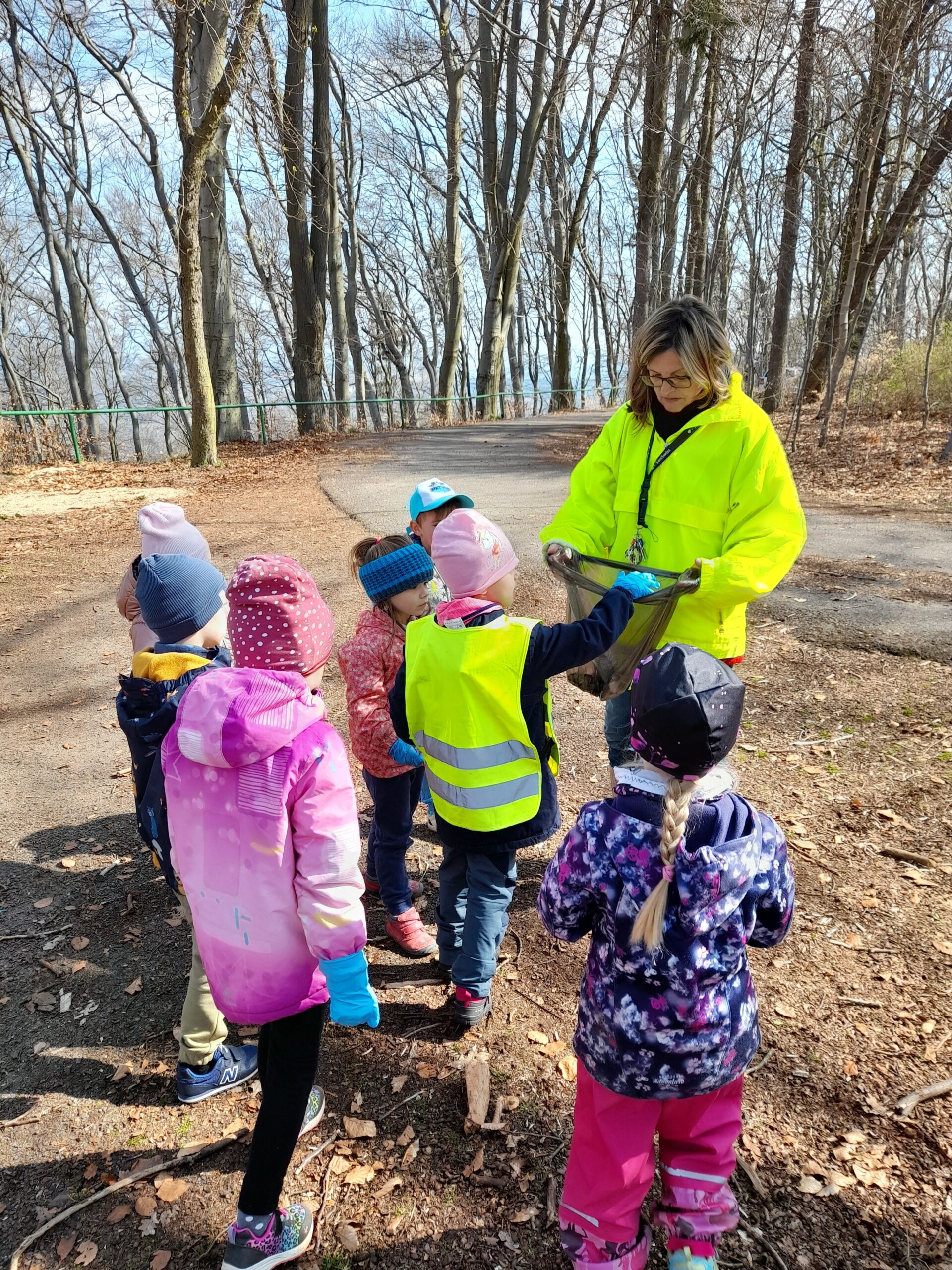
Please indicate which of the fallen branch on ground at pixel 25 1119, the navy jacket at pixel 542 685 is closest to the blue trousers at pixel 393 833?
the navy jacket at pixel 542 685

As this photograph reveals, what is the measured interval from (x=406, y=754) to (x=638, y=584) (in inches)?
39.6

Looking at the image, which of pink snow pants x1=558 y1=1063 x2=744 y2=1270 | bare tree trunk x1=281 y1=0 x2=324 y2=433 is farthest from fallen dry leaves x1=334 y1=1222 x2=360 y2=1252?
bare tree trunk x1=281 y1=0 x2=324 y2=433

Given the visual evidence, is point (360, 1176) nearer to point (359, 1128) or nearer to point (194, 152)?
point (359, 1128)

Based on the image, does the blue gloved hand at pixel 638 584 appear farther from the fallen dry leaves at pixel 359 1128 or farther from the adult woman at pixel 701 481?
the fallen dry leaves at pixel 359 1128

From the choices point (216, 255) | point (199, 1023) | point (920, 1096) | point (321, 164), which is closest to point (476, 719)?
point (199, 1023)

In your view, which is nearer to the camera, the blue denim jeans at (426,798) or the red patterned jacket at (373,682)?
the red patterned jacket at (373,682)

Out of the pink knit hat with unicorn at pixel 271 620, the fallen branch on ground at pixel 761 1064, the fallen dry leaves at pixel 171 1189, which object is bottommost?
the fallen dry leaves at pixel 171 1189

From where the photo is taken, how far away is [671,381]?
2732mm

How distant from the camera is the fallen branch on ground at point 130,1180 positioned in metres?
2.10

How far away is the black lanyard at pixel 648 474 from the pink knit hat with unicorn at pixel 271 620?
1.44m

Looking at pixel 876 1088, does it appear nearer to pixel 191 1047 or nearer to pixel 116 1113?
pixel 191 1047

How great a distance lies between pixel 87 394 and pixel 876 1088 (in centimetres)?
3299

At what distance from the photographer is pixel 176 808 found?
1913mm

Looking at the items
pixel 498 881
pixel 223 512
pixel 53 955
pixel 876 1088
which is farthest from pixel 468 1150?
pixel 223 512
